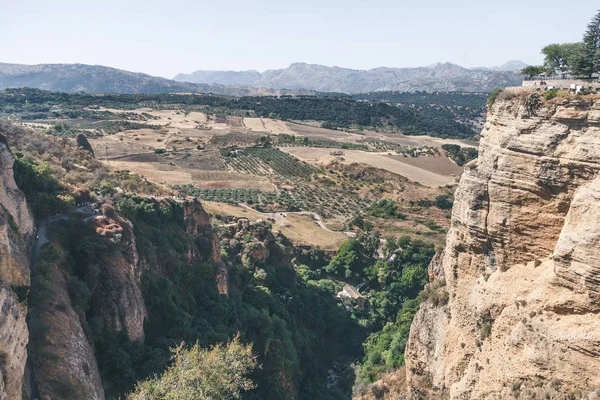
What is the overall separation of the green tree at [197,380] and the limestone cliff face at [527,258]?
12447mm

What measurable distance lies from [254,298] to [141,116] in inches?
6077

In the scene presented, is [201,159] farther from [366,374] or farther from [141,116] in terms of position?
[366,374]

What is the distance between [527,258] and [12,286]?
24.1 m

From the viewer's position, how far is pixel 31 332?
22312mm

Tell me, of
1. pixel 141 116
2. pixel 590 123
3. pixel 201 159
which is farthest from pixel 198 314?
pixel 141 116

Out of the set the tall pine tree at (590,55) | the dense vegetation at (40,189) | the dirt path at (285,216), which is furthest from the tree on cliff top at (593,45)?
the dirt path at (285,216)

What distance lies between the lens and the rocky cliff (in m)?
18.1

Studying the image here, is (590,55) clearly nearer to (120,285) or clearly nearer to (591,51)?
(591,51)

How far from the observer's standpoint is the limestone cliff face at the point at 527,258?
19.4m

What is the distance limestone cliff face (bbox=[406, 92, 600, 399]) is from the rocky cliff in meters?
21.4

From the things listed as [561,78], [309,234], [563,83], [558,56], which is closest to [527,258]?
[563,83]

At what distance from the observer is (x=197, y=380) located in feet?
79.8

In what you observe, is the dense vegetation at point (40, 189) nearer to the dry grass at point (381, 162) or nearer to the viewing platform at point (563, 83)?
the viewing platform at point (563, 83)

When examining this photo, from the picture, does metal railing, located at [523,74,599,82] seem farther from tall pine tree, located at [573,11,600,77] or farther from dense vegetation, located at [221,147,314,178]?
dense vegetation, located at [221,147,314,178]
